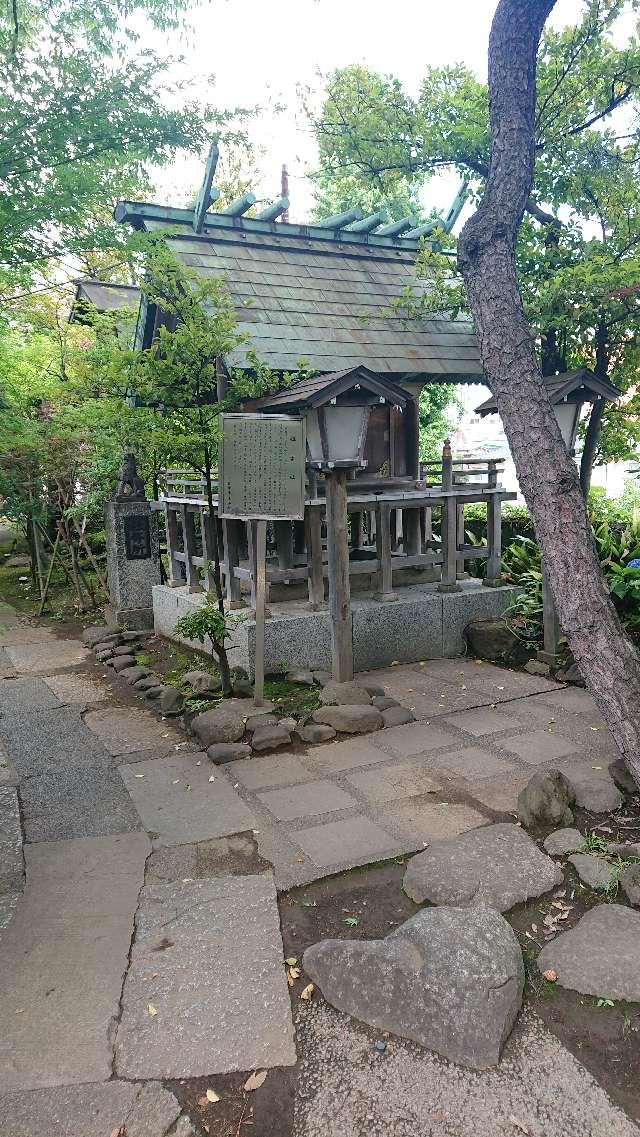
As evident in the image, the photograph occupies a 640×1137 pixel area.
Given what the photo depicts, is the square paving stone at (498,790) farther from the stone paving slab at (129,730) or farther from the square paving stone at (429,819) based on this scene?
the stone paving slab at (129,730)

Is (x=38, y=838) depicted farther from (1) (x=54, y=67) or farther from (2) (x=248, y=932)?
(1) (x=54, y=67)

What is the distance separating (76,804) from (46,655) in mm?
4781

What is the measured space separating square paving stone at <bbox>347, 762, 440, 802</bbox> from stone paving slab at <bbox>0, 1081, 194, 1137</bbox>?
8.05 ft

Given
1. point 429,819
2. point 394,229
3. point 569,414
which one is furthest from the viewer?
point 394,229

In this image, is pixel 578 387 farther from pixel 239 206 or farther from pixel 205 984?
pixel 205 984

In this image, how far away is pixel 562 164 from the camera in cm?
880

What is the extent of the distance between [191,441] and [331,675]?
2.67 m

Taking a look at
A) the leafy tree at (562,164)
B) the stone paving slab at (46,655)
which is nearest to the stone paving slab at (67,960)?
the stone paving slab at (46,655)

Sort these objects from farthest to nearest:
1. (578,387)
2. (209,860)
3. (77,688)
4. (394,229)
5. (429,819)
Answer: (394,229) → (77,688) → (578,387) → (429,819) → (209,860)

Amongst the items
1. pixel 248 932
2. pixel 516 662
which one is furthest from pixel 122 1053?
pixel 516 662

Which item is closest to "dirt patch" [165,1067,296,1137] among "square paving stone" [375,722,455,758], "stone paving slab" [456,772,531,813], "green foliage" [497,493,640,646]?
"stone paving slab" [456,772,531,813]

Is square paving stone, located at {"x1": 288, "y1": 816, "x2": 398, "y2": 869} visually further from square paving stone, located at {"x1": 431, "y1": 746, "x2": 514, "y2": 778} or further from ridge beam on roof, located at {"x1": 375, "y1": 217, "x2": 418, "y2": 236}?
ridge beam on roof, located at {"x1": 375, "y1": 217, "x2": 418, "y2": 236}

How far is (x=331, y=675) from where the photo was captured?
7.01 metres

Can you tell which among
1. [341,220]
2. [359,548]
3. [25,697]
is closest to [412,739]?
[25,697]
